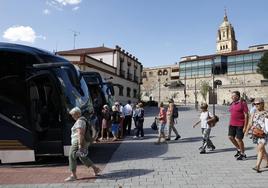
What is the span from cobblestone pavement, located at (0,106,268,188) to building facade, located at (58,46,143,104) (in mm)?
22824

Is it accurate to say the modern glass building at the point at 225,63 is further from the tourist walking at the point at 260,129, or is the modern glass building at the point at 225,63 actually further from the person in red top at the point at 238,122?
the tourist walking at the point at 260,129

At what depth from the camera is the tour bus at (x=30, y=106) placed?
881cm

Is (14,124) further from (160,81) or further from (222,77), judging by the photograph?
(160,81)

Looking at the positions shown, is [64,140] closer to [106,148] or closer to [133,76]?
[106,148]

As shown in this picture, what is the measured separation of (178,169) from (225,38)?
419 feet

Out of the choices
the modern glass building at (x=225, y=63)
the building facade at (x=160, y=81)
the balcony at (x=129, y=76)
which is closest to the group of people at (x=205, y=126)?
the balcony at (x=129, y=76)

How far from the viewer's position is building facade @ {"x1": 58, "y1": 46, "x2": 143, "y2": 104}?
34.6 m

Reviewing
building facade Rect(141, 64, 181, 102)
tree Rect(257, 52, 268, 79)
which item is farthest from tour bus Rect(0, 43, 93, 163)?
building facade Rect(141, 64, 181, 102)

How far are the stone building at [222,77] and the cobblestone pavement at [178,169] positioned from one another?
229 ft

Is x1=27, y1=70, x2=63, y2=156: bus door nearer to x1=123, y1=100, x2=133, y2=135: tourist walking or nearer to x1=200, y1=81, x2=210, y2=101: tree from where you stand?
x1=123, y1=100, x2=133, y2=135: tourist walking

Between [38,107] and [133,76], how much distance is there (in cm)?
4378

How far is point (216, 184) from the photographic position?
22.0 feet

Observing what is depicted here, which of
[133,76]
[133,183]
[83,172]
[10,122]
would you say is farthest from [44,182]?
[133,76]

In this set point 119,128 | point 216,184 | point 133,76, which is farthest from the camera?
point 133,76
